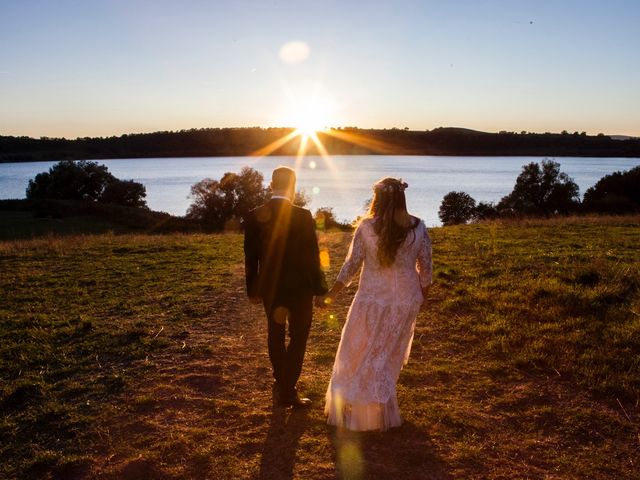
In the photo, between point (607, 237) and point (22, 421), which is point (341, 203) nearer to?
point (607, 237)

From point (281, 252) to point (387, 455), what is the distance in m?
2.17

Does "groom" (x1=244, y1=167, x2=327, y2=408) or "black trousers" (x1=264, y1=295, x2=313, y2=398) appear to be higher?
"groom" (x1=244, y1=167, x2=327, y2=408)

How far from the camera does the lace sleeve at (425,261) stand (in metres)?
5.06

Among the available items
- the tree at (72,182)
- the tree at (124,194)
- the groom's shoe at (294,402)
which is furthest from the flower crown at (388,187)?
the tree at (72,182)

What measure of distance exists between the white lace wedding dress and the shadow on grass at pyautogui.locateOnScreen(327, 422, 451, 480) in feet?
0.39

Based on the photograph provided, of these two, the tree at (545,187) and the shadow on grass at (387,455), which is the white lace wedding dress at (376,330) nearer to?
the shadow on grass at (387,455)

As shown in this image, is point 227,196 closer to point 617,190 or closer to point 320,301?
point 617,190

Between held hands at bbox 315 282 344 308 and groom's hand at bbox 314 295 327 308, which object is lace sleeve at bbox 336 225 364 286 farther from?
groom's hand at bbox 314 295 327 308

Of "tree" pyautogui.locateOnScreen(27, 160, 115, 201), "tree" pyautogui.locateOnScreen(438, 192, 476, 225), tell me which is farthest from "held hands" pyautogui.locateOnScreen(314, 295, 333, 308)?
"tree" pyautogui.locateOnScreen(27, 160, 115, 201)

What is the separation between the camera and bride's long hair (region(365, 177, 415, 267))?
487 centimetres

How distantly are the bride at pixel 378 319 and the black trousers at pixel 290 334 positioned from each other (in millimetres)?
523

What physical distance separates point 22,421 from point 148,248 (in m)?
14.3

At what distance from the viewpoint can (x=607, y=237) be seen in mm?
17547

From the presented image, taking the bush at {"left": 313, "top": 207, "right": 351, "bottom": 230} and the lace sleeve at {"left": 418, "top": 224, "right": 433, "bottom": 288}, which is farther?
the bush at {"left": 313, "top": 207, "right": 351, "bottom": 230}
